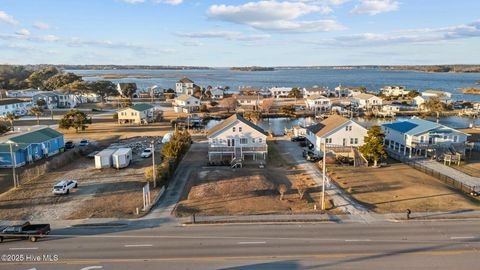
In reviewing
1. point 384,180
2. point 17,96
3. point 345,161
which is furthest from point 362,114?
point 17,96

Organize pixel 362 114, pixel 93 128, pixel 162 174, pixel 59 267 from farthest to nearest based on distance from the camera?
pixel 362 114, pixel 93 128, pixel 162 174, pixel 59 267

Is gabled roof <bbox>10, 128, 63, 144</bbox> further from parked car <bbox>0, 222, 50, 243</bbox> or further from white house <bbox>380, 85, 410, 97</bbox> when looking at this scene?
white house <bbox>380, 85, 410, 97</bbox>

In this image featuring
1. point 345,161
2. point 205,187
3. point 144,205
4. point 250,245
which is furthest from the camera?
point 345,161

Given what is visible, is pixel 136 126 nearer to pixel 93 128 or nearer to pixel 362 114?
pixel 93 128

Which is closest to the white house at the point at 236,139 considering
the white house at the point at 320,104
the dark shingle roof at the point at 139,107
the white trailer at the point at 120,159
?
the white trailer at the point at 120,159

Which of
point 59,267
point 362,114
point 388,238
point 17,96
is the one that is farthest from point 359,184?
point 17,96

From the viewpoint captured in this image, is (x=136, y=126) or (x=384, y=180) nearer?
(x=384, y=180)

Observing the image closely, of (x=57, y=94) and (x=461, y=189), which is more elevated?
(x=57, y=94)
